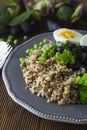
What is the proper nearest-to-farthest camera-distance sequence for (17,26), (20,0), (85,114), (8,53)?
(85,114)
(8,53)
(17,26)
(20,0)

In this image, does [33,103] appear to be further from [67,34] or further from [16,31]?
[16,31]

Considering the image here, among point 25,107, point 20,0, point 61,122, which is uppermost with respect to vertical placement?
point 20,0

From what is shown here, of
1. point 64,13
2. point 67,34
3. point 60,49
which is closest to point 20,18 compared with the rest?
point 64,13

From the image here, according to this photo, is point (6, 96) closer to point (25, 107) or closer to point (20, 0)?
point (25, 107)

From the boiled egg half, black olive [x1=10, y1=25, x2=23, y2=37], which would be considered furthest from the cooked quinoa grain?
black olive [x1=10, y1=25, x2=23, y2=37]

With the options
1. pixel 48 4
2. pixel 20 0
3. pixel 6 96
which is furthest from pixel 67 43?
pixel 20 0

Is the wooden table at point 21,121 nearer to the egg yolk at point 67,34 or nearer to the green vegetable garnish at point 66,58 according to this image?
the green vegetable garnish at point 66,58

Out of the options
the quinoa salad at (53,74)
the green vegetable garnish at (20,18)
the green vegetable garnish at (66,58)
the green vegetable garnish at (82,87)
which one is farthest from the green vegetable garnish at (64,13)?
the green vegetable garnish at (82,87)
